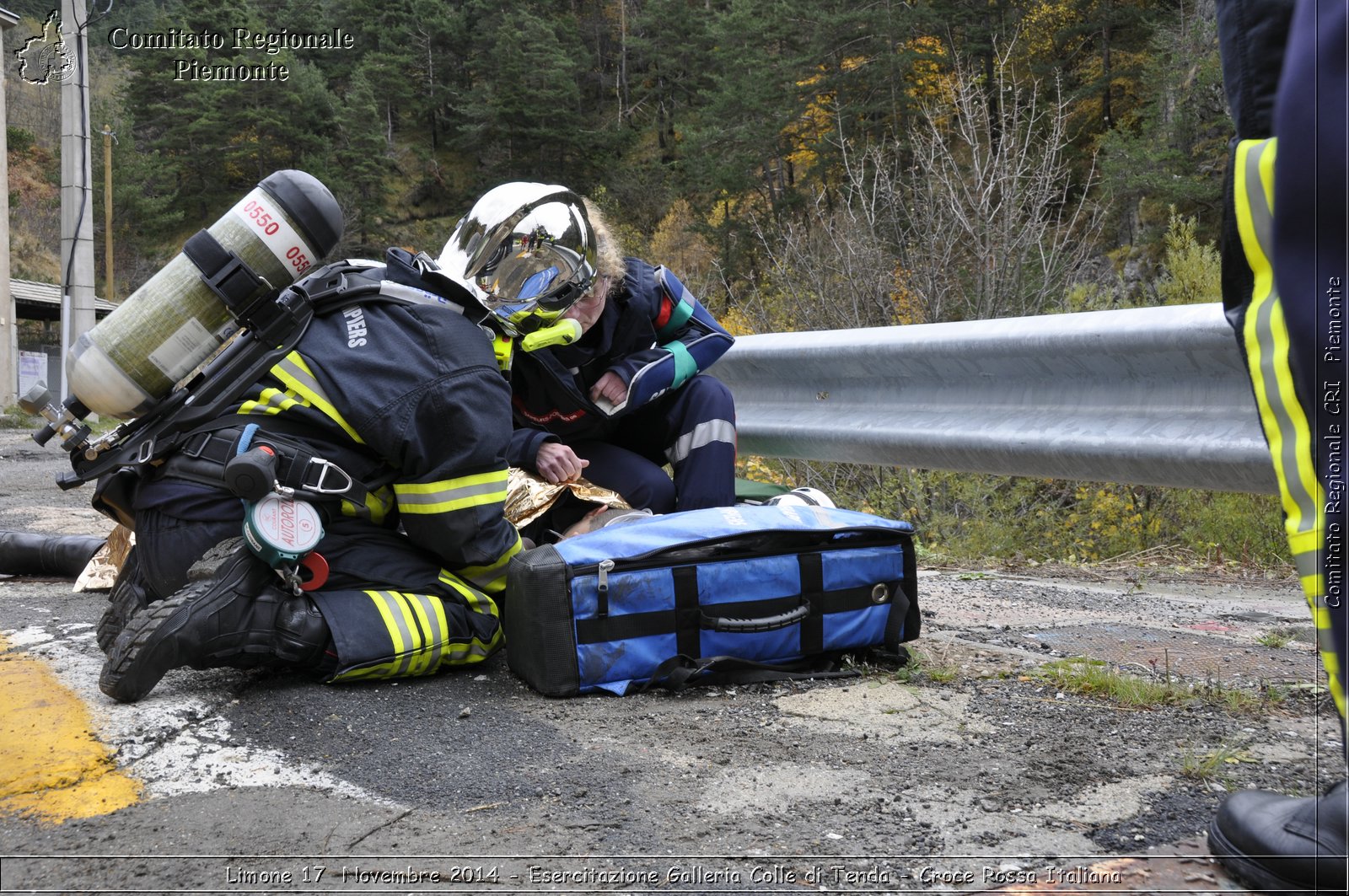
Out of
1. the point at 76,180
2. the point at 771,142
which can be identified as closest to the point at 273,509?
the point at 76,180

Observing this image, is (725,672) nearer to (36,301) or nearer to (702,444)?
(702,444)

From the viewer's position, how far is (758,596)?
2525 millimetres

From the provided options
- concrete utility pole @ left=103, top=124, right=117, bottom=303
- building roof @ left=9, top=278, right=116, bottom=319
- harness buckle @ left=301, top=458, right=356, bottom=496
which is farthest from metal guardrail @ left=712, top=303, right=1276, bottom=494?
building roof @ left=9, top=278, right=116, bottom=319

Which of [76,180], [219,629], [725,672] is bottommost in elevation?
[725,672]

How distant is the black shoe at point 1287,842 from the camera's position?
4.29ft

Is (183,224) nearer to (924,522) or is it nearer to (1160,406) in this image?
(924,522)

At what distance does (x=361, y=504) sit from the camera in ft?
8.36

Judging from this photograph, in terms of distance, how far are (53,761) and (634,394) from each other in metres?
2.03

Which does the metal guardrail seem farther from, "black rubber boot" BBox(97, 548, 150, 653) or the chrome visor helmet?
"black rubber boot" BBox(97, 548, 150, 653)

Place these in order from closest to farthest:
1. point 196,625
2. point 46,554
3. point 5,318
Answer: point 196,625, point 46,554, point 5,318

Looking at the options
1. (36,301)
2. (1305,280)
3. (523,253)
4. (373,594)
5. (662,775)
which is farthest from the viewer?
(36,301)

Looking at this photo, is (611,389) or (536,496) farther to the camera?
(611,389)

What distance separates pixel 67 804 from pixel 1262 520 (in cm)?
525

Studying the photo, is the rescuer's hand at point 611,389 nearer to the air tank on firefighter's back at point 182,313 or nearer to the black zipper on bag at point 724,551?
the black zipper on bag at point 724,551
